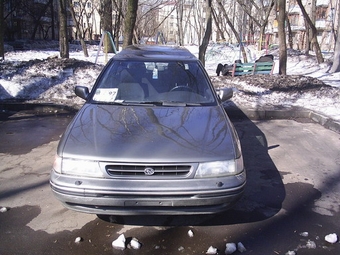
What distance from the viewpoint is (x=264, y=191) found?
12.6 ft

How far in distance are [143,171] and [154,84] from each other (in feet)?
5.62

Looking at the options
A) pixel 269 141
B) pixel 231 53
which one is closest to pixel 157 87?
pixel 269 141

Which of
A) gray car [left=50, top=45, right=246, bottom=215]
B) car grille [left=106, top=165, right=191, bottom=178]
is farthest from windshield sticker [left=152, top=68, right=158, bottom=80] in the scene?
car grille [left=106, top=165, right=191, bottom=178]

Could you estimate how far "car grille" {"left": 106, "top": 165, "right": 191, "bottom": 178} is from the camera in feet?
8.64

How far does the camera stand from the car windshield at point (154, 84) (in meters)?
3.87

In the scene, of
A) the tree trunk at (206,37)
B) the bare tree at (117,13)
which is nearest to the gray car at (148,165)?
the tree trunk at (206,37)

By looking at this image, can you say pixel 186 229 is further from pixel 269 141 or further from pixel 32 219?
pixel 269 141

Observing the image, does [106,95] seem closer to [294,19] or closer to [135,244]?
[135,244]

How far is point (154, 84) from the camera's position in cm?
408

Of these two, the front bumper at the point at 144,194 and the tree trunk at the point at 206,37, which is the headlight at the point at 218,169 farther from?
the tree trunk at the point at 206,37

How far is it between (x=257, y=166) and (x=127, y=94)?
6.96 ft

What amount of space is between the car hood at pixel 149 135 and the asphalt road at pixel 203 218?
0.78 m

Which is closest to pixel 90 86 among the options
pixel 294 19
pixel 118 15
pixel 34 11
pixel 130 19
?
pixel 130 19

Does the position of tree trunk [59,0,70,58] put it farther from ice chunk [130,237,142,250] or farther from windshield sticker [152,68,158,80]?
ice chunk [130,237,142,250]
